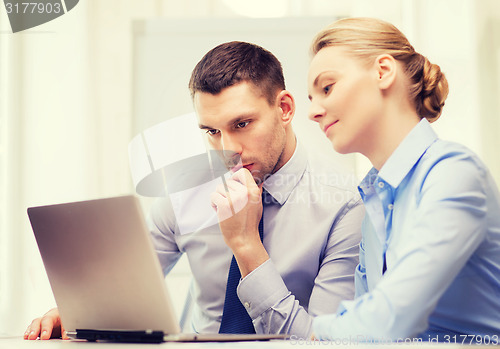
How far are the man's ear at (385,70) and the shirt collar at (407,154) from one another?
3.9 inches

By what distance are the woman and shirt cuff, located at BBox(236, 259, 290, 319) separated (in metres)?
0.18

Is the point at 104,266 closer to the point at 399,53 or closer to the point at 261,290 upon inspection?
the point at 261,290

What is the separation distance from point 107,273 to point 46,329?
350 mm

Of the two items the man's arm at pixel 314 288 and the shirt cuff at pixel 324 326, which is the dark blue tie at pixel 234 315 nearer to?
the man's arm at pixel 314 288

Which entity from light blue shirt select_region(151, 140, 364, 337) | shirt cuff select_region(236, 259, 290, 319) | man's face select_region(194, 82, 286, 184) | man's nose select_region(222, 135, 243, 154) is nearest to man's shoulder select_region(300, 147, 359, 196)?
light blue shirt select_region(151, 140, 364, 337)

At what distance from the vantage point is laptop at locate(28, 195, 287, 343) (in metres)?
0.73

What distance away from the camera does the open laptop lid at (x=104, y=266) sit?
73 cm

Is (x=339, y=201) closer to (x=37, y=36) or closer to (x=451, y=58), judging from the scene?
(x=451, y=58)

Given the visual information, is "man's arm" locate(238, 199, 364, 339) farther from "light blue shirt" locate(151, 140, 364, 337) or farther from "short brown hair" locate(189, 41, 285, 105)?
"short brown hair" locate(189, 41, 285, 105)

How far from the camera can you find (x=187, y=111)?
1.96 metres

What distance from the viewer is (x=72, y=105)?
2.02m

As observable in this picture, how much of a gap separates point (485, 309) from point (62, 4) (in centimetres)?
201

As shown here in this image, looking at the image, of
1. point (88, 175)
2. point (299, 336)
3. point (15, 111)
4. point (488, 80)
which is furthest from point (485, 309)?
point (15, 111)

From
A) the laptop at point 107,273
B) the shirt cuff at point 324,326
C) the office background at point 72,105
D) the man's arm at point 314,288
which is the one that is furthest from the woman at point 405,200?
the office background at point 72,105
